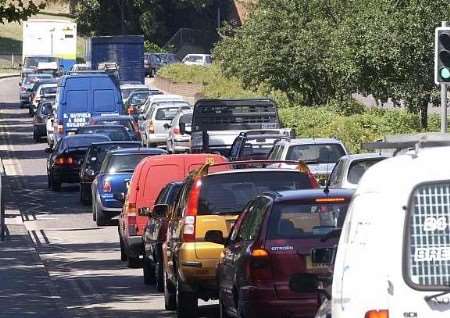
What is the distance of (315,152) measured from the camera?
87.0 feet

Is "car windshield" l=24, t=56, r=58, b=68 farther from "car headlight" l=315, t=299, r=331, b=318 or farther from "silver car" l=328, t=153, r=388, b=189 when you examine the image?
"car headlight" l=315, t=299, r=331, b=318

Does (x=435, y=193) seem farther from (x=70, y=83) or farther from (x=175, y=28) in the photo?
(x=175, y=28)

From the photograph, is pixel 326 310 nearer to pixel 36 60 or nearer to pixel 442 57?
pixel 442 57

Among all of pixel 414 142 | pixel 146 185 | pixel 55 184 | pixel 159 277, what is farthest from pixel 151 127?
pixel 414 142

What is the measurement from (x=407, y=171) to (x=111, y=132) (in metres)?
32.0

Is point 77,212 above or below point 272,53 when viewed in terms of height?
below

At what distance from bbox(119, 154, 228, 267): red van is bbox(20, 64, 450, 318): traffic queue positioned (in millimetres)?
22

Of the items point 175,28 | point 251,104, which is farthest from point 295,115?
point 175,28

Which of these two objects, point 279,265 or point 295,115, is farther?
point 295,115

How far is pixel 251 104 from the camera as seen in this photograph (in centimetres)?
3534

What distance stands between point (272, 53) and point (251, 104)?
36.4 feet

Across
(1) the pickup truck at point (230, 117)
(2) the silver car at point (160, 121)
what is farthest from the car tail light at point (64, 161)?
(2) the silver car at point (160, 121)

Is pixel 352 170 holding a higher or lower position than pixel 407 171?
lower

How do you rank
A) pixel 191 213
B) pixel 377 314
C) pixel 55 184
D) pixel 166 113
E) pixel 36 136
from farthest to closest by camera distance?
pixel 36 136, pixel 166 113, pixel 55 184, pixel 191 213, pixel 377 314
